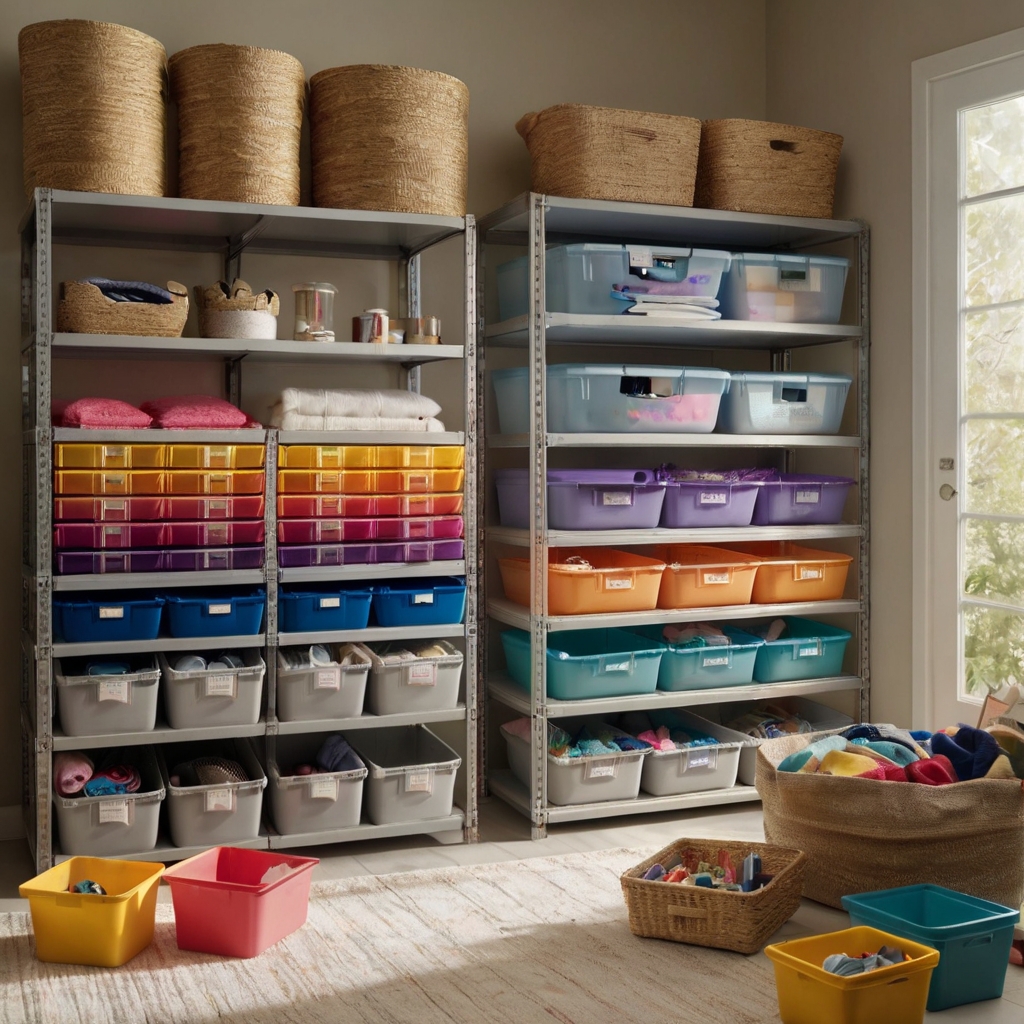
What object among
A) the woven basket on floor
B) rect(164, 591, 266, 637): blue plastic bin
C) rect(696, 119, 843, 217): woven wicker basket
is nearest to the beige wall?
rect(696, 119, 843, 217): woven wicker basket

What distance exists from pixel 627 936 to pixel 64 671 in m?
1.72

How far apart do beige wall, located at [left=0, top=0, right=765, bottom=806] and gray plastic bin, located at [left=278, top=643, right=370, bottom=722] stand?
896 millimetres

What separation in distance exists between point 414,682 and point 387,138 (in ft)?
5.35

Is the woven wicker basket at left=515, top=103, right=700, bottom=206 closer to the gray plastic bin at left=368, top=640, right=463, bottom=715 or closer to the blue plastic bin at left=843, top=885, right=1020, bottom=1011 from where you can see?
the gray plastic bin at left=368, top=640, right=463, bottom=715

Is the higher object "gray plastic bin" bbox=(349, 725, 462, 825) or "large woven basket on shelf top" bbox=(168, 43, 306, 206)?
"large woven basket on shelf top" bbox=(168, 43, 306, 206)

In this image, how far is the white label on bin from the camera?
11.4ft

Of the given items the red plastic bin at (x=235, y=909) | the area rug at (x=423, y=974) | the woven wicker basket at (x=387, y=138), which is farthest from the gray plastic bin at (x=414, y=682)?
the woven wicker basket at (x=387, y=138)

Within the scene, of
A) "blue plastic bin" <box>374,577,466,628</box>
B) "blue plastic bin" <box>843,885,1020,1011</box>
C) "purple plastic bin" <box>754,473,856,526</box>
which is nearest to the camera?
"blue plastic bin" <box>843,885,1020,1011</box>

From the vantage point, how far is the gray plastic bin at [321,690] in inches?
141

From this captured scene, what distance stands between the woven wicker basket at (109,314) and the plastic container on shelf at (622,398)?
1.12m

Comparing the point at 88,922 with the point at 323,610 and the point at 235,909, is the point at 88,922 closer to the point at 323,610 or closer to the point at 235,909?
the point at 235,909

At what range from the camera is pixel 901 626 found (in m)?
4.16

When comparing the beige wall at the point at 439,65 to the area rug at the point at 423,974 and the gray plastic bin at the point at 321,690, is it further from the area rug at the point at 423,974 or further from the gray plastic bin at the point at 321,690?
the area rug at the point at 423,974

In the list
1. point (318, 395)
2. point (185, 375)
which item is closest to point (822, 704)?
point (318, 395)
